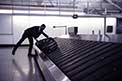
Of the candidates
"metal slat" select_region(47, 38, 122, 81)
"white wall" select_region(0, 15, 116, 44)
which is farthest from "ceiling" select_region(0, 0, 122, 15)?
"metal slat" select_region(47, 38, 122, 81)

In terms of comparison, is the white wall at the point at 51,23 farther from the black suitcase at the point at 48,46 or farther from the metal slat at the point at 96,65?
the metal slat at the point at 96,65

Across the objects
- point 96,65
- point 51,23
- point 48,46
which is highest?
point 51,23

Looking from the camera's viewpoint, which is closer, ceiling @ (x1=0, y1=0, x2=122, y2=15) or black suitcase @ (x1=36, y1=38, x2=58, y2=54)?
black suitcase @ (x1=36, y1=38, x2=58, y2=54)

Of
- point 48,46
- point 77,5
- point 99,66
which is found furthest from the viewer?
point 77,5

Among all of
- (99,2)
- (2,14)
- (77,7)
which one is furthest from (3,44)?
(99,2)

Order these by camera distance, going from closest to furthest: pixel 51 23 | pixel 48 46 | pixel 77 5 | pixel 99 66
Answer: pixel 99 66, pixel 48 46, pixel 51 23, pixel 77 5

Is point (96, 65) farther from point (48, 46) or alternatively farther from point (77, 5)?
point (77, 5)


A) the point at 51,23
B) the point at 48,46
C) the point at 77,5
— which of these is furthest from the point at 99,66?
the point at 77,5

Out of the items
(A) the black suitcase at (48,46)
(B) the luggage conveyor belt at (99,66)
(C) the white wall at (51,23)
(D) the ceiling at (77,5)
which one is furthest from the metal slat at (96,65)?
(D) the ceiling at (77,5)

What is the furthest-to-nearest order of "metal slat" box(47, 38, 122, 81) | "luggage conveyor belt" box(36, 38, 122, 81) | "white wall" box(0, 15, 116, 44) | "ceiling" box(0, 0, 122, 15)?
"ceiling" box(0, 0, 122, 15) → "white wall" box(0, 15, 116, 44) → "metal slat" box(47, 38, 122, 81) → "luggage conveyor belt" box(36, 38, 122, 81)

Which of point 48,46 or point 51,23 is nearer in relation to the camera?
point 48,46

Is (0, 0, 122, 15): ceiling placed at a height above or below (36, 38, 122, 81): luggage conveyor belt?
above

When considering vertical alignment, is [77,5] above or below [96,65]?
above

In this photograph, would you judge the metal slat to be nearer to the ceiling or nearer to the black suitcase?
the black suitcase
